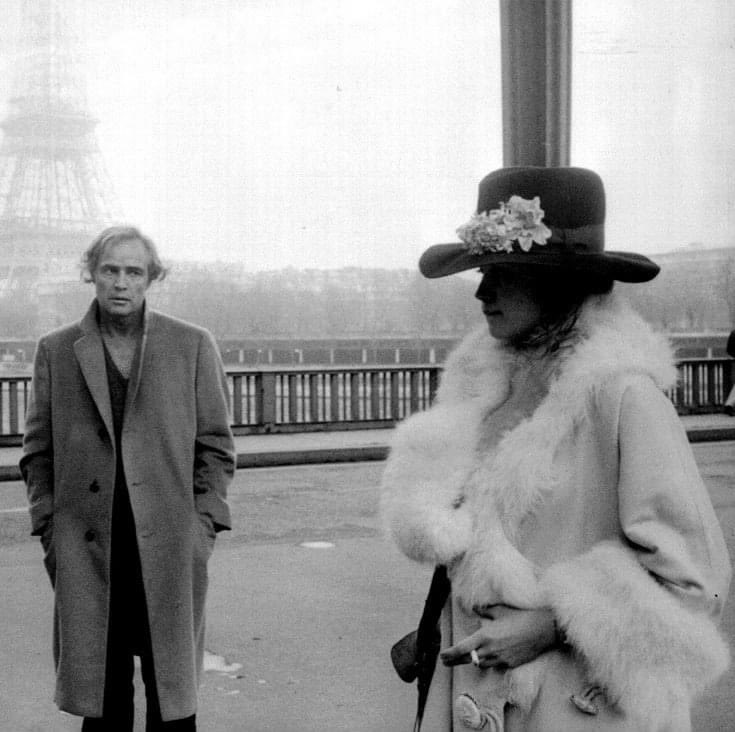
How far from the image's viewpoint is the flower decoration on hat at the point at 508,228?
1.64 meters

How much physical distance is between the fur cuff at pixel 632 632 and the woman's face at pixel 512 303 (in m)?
0.37

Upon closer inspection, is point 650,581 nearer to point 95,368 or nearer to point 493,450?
point 493,450

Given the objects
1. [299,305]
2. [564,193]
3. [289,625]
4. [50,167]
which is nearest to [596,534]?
[564,193]

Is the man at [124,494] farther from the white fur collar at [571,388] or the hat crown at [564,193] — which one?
the hat crown at [564,193]

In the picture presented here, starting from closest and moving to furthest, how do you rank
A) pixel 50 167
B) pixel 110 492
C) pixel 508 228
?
pixel 508 228 → pixel 110 492 → pixel 50 167

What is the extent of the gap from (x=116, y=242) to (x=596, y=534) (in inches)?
79.7

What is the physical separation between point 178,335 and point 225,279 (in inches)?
559

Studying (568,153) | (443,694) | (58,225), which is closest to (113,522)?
(443,694)

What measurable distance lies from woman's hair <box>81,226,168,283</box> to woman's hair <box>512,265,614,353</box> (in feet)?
5.83

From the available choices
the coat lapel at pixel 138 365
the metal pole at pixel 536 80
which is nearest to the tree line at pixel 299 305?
the metal pole at pixel 536 80

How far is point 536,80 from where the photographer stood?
8.15 m

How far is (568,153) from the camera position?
8.05 meters

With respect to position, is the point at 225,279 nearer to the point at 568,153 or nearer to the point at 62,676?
the point at 568,153

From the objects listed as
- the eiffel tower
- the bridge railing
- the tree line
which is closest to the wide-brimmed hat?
the bridge railing
